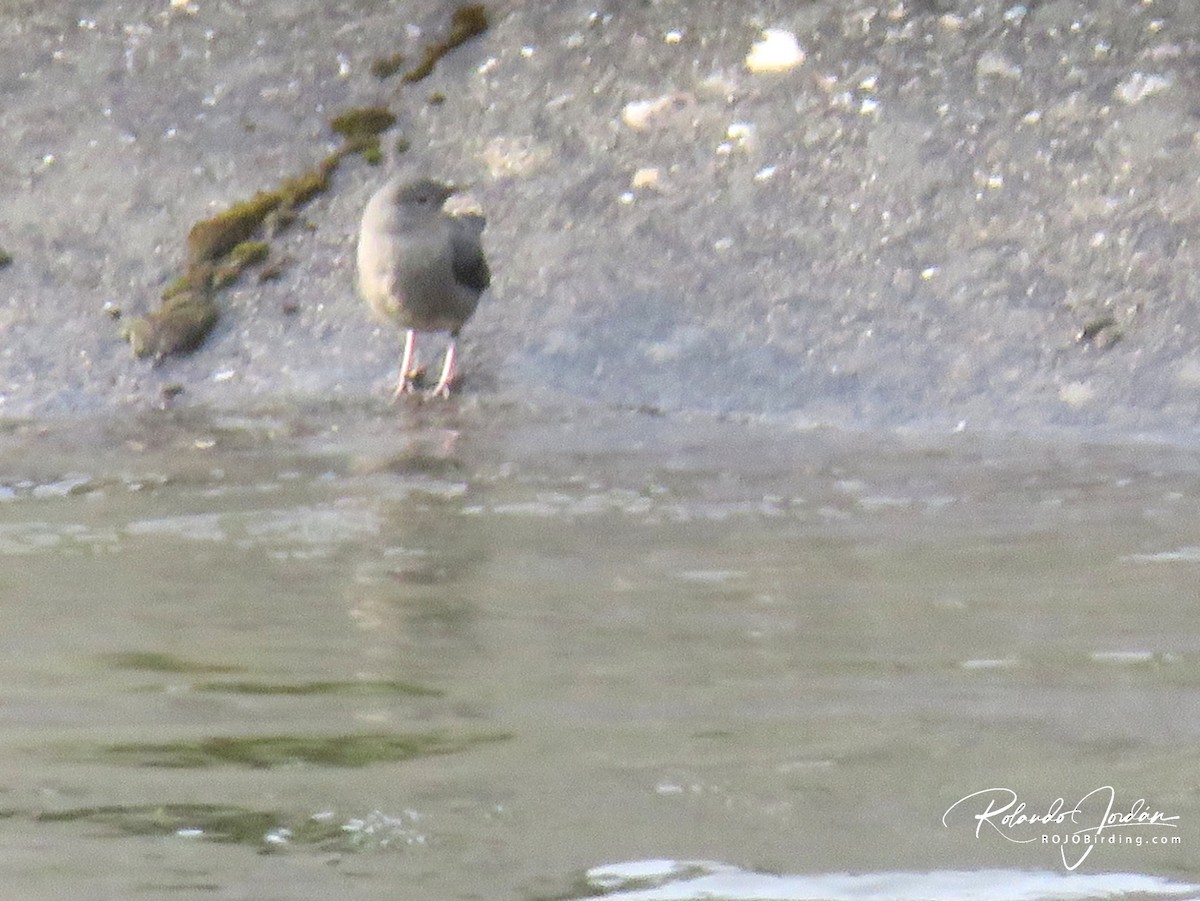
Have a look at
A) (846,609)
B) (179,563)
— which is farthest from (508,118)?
(846,609)

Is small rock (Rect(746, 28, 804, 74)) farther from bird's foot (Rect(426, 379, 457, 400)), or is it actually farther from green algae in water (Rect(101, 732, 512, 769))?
green algae in water (Rect(101, 732, 512, 769))

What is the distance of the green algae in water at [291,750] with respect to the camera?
383 cm

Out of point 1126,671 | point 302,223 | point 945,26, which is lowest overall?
point 1126,671

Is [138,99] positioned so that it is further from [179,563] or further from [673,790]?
[673,790]

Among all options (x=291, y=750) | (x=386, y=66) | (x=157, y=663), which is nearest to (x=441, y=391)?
(x=386, y=66)

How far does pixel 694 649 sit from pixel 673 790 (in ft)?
3.18

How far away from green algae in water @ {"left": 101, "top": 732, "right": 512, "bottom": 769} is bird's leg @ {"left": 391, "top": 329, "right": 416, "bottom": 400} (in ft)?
14.4

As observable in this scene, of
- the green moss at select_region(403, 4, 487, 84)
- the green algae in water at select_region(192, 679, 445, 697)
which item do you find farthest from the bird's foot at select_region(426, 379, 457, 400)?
the green algae in water at select_region(192, 679, 445, 697)

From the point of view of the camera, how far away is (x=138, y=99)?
32.6 ft

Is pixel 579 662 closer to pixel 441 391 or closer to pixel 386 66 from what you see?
pixel 441 391

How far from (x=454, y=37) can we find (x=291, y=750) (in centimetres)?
651

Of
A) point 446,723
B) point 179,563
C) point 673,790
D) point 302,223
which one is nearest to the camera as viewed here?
point 673,790

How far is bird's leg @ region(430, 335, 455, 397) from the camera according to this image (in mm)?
8273

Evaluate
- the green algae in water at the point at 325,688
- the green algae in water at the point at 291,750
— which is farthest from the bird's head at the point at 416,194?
the green algae in water at the point at 291,750
